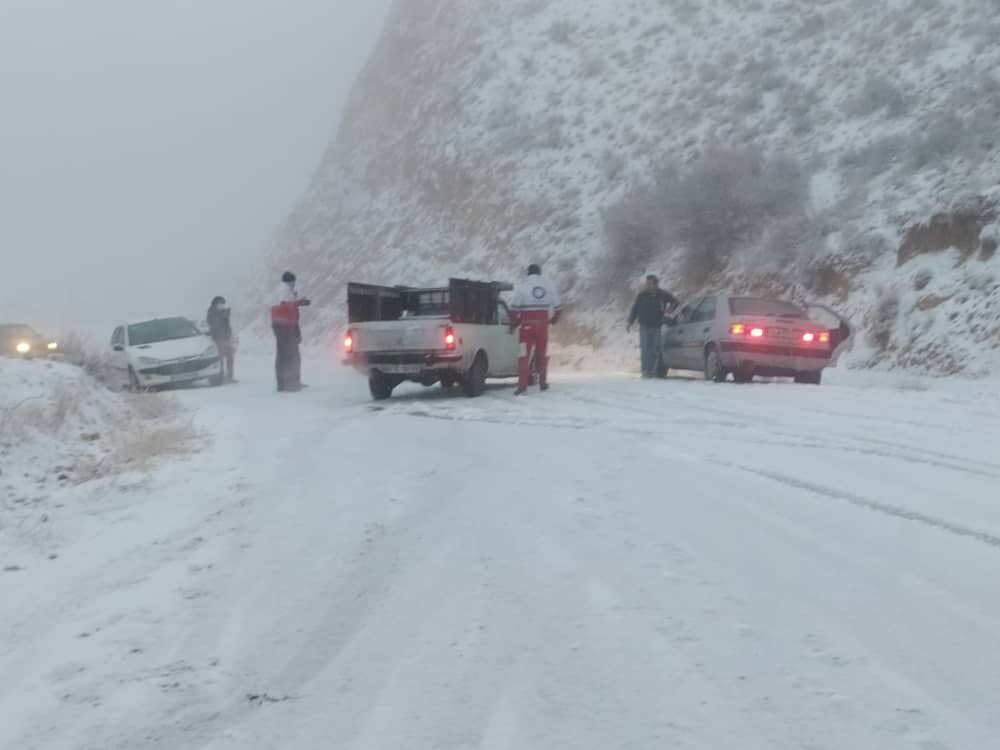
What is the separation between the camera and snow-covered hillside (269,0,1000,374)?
64.4ft

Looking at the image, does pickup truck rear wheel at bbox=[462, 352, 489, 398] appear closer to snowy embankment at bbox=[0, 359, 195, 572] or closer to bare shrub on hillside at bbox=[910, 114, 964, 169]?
snowy embankment at bbox=[0, 359, 195, 572]

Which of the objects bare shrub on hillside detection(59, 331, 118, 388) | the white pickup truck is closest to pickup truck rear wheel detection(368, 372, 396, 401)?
the white pickup truck

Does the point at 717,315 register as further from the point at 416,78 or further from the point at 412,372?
the point at 416,78

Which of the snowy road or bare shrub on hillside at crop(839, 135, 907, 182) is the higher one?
bare shrub on hillside at crop(839, 135, 907, 182)

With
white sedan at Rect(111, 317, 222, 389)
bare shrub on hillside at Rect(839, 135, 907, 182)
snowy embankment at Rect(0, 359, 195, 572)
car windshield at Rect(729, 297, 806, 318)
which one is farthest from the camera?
bare shrub on hillside at Rect(839, 135, 907, 182)

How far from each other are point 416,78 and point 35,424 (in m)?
39.2

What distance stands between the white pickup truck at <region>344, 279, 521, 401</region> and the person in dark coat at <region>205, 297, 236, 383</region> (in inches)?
234

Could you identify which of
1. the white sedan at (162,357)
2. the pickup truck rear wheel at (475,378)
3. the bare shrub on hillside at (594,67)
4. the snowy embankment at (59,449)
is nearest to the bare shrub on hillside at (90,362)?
the white sedan at (162,357)

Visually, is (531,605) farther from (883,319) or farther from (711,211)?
(711,211)

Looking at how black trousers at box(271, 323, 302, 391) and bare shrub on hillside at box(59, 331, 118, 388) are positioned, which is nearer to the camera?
bare shrub on hillside at box(59, 331, 118, 388)

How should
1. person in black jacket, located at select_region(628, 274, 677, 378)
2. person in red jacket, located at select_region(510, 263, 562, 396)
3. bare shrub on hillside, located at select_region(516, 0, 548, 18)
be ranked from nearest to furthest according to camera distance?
person in red jacket, located at select_region(510, 263, 562, 396) < person in black jacket, located at select_region(628, 274, 677, 378) < bare shrub on hillside, located at select_region(516, 0, 548, 18)

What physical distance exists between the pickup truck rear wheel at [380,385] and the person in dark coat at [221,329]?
647 cm

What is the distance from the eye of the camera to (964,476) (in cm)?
744

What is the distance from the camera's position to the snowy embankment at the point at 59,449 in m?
6.84
